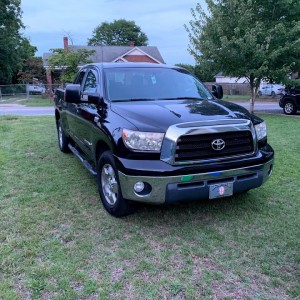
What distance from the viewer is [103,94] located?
4609 mm

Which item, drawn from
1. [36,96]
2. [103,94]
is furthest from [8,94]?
[103,94]

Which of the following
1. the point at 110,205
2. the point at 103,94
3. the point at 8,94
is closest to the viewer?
the point at 110,205

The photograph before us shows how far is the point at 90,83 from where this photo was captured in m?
5.38

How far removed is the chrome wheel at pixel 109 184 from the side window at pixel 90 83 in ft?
4.41

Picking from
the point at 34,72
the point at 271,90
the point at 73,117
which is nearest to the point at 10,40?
the point at 34,72

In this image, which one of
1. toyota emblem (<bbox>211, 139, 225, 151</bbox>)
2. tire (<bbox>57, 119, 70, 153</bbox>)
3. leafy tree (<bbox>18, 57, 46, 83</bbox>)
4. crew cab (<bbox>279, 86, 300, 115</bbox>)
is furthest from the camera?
leafy tree (<bbox>18, 57, 46, 83</bbox>)

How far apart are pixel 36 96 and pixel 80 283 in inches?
1336

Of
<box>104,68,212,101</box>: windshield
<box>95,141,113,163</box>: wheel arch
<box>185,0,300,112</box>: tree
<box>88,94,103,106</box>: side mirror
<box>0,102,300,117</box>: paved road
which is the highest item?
<box>185,0,300,112</box>: tree

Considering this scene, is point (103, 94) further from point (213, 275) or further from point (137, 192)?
point (213, 275)

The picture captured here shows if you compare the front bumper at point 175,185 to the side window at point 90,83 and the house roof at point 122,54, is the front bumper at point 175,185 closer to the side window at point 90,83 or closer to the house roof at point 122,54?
the side window at point 90,83

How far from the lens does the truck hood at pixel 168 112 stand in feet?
12.1

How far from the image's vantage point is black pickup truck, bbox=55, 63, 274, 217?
3.56 m

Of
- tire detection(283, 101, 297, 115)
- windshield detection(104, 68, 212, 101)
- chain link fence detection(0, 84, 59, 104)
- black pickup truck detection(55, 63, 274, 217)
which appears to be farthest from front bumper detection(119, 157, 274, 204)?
chain link fence detection(0, 84, 59, 104)

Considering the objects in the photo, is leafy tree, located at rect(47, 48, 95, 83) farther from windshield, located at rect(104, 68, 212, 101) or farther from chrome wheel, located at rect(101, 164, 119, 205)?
chrome wheel, located at rect(101, 164, 119, 205)
